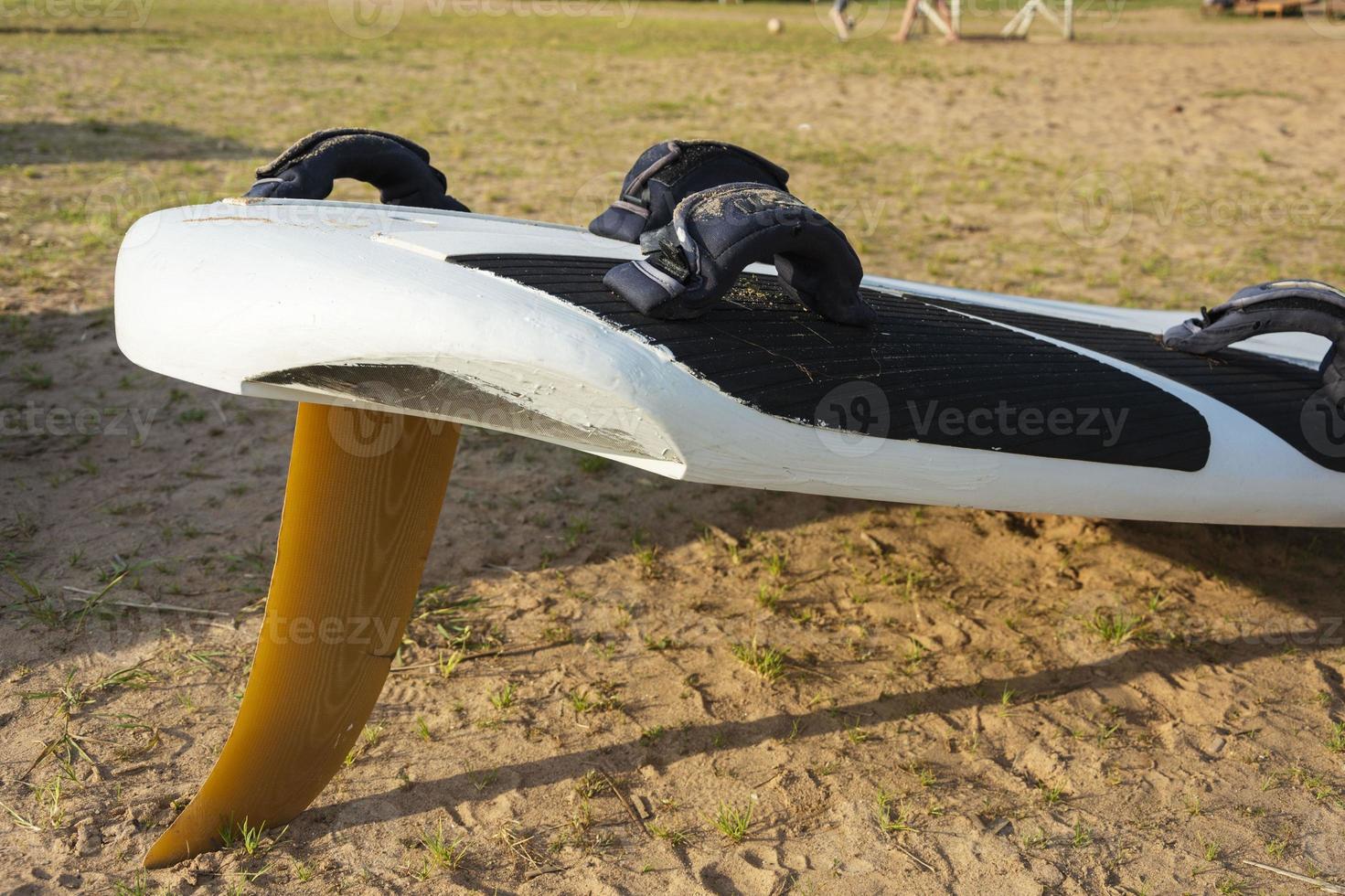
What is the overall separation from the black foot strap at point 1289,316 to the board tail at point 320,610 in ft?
5.83

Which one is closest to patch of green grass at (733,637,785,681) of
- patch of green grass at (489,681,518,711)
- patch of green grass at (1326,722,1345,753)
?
patch of green grass at (489,681,518,711)

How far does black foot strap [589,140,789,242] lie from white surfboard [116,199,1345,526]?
0.38ft

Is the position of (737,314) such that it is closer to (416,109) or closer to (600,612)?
(600,612)

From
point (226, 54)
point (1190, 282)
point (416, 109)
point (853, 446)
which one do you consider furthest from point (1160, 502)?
point (226, 54)

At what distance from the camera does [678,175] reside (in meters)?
2.17

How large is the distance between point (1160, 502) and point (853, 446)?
0.78 m

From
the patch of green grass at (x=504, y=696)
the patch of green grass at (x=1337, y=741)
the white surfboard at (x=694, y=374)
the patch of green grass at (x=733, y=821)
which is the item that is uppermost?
the white surfboard at (x=694, y=374)

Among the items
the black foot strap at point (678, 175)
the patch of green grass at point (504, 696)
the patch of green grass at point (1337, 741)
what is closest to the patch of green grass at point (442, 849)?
the patch of green grass at point (504, 696)

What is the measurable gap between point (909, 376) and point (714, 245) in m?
0.46

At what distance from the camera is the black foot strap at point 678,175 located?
2172 millimetres

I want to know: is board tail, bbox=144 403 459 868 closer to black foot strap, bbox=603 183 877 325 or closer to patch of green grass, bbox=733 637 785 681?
black foot strap, bbox=603 183 877 325

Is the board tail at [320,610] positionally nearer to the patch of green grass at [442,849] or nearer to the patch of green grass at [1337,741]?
the patch of green grass at [442,849]

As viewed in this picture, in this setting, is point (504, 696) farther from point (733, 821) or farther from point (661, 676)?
point (733, 821)

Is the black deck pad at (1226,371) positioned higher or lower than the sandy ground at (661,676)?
higher
